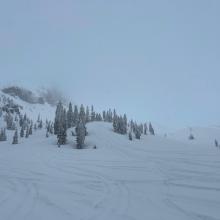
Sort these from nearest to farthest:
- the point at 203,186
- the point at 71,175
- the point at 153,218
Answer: the point at 153,218 < the point at 203,186 < the point at 71,175

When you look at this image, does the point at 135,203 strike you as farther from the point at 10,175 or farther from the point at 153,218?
the point at 10,175

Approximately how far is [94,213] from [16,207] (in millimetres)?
4354

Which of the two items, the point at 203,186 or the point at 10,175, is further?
the point at 10,175

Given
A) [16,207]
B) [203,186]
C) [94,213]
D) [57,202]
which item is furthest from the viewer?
[203,186]

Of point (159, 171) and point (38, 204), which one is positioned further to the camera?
point (159, 171)

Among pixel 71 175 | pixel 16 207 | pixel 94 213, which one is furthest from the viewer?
pixel 71 175

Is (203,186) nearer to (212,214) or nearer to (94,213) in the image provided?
(212,214)

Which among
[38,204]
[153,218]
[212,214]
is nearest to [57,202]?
[38,204]

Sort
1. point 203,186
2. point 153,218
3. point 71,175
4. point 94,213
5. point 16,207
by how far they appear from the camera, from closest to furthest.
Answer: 1. point 153,218
2. point 94,213
3. point 16,207
4. point 203,186
5. point 71,175

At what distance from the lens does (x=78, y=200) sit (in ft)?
50.0

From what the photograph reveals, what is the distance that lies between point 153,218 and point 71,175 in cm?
1361

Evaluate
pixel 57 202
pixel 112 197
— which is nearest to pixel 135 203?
pixel 112 197

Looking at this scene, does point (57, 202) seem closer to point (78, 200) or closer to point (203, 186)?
point (78, 200)

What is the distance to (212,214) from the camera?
39.0 feet
